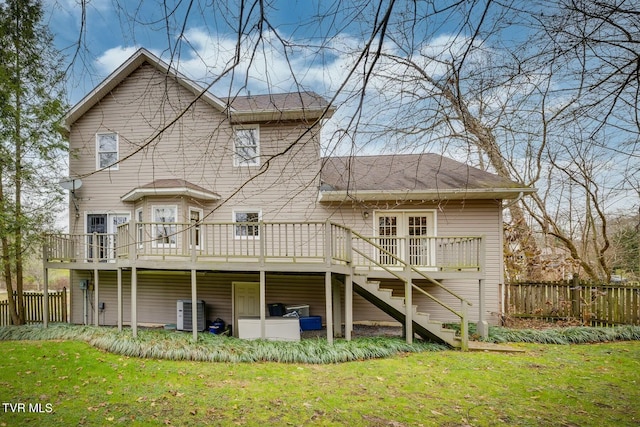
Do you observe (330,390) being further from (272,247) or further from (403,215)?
(403,215)

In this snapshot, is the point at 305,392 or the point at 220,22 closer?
the point at 220,22

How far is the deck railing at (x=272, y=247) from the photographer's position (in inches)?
313

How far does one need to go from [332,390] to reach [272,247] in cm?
392

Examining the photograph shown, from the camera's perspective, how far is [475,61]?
2773 mm

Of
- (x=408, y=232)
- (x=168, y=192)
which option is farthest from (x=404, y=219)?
(x=168, y=192)

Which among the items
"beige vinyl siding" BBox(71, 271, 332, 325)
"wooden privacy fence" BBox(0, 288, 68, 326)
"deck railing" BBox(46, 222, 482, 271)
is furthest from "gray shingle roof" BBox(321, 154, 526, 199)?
"wooden privacy fence" BBox(0, 288, 68, 326)

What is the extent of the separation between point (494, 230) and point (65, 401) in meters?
10.4

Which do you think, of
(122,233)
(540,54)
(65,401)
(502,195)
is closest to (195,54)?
(540,54)

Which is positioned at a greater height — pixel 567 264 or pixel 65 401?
pixel 567 264

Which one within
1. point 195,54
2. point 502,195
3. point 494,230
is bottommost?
point 494,230

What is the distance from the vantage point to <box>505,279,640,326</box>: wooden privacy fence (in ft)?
30.2

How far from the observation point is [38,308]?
1080 centimetres

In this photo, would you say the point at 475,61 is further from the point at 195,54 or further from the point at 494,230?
the point at 494,230

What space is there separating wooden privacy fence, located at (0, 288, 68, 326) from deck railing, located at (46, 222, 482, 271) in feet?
5.59
